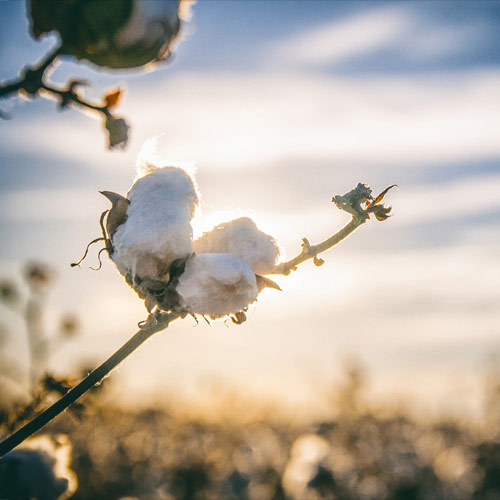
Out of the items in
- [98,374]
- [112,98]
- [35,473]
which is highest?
[112,98]

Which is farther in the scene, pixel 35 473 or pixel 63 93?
pixel 35 473

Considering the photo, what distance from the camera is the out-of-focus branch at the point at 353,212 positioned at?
1.62 meters

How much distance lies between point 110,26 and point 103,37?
0.03 m

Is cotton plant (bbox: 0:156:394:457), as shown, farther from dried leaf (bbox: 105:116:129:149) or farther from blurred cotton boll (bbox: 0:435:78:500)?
blurred cotton boll (bbox: 0:435:78:500)

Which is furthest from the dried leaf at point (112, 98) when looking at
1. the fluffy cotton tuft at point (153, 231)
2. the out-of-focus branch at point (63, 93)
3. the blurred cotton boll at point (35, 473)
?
the blurred cotton boll at point (35, 473)

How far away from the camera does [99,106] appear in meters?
1.35

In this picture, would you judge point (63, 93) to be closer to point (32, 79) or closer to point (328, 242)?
point (32, 79)

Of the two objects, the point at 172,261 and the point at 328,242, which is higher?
the point at 328,242

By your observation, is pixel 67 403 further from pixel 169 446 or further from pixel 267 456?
pixel 169 446

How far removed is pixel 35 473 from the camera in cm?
222

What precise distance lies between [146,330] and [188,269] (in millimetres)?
186

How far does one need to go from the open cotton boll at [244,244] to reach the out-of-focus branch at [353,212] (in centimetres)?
11

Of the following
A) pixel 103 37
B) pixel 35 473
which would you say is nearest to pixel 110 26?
pixel 103 37

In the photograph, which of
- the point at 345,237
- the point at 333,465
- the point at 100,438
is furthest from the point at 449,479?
the point at 345,237
